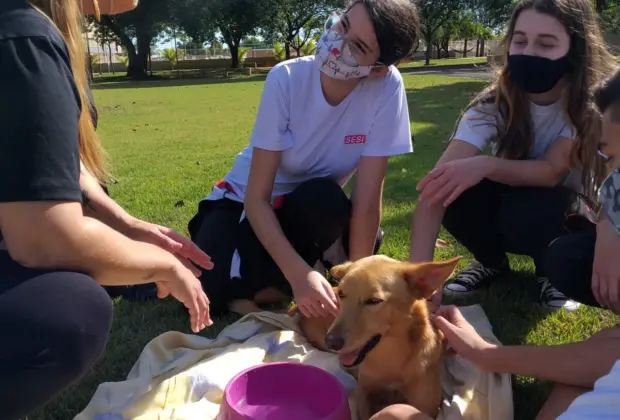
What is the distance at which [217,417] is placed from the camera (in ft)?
8.02

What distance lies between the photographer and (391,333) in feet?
8.19

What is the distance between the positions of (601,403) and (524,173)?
6.06 ft

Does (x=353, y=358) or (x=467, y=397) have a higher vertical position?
(x=353, y=358)

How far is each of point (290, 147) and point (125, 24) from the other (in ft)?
136

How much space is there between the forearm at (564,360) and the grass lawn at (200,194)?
31cm

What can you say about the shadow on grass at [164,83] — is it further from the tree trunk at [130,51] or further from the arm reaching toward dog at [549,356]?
the arm reaching toward dog at [549,356]

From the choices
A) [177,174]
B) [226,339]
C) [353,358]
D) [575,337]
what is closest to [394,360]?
[353,358]

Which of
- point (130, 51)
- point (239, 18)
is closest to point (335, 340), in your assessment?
point (130, 51)

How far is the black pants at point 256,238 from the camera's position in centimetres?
339

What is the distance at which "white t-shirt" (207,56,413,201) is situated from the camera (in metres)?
3.36

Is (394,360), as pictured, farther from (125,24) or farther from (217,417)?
(125,24)

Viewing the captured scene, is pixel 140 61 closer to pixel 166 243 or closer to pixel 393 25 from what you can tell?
pixel 393 25

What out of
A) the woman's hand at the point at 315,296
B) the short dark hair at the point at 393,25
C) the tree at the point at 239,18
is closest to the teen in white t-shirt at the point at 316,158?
the short dark hair at the point at 393,25

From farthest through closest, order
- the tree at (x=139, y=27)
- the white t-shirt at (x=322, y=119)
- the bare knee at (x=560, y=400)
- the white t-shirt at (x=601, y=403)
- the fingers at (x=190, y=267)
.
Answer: the tree at (x=139, y=27) → the white t-shirt at (x=322, y=119) → the fingers at (x=190, y=267) → the bare knee at (x=560, y=400) → the white t-shirt at (x=601, y=403)
